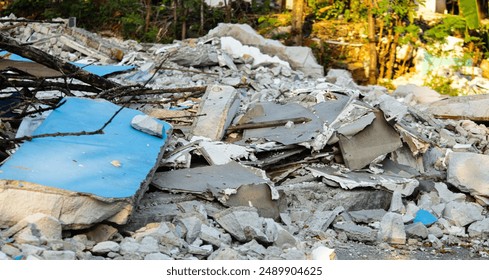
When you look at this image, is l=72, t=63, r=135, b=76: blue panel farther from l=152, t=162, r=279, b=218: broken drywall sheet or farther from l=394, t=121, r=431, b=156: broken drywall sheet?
l=394, t=121, r=431, b=156: broken drywall sheet

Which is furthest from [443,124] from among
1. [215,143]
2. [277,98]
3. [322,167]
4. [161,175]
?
[161,175]

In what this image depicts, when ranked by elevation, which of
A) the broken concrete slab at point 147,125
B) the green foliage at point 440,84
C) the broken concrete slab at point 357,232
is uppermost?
the broken concrete slab at point 147,125

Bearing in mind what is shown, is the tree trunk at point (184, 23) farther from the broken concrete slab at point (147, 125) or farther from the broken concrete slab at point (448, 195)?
the broken concrete slab at point (147, 125)

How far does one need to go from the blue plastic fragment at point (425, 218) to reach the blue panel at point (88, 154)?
2.03m

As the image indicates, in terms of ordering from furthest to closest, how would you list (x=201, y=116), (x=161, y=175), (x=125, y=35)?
1. (x=125, y=35)
2. (x=201, y=116)
3. (x=161, y=175)

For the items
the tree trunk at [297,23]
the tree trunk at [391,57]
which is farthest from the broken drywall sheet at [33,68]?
the tree trunk at [391,57]

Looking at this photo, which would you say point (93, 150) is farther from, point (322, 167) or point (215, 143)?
point (322, 167)

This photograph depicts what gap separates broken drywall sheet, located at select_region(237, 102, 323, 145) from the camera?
6.35 meters

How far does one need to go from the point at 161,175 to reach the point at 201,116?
1.34 metres

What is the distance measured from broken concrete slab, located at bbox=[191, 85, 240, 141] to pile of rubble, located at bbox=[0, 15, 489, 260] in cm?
2

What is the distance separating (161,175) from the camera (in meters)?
5.50

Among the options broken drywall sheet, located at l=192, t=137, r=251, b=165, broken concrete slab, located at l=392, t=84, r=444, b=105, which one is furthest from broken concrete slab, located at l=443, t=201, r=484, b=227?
broken concrete slab, located at l=392, t=84, r=444, b=105

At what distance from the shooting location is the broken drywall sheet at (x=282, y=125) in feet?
20.8

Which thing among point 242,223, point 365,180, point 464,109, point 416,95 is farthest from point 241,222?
point 416,95
